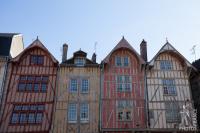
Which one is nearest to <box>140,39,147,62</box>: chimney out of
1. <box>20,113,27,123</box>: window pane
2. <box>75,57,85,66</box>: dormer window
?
<box>75,57,85,66</box>: dormer window

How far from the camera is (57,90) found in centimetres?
1844

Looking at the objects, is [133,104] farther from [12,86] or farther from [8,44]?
[8,44]

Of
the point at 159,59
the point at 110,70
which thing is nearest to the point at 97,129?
the point at 110,70

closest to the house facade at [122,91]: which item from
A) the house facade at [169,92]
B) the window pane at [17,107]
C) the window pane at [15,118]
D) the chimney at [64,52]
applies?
the house facade at [169,92]

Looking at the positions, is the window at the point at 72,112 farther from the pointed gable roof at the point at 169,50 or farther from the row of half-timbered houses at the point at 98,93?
the pointed gable roof at the point at 169,50

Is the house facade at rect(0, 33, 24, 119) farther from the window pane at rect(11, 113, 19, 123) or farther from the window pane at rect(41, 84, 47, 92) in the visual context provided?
the window pane at rect(41, 84, 47, 92)

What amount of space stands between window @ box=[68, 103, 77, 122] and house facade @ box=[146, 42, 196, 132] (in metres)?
6.18

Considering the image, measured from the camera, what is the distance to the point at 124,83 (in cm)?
1928

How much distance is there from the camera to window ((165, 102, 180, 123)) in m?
18.1

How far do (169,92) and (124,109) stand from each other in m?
4.37

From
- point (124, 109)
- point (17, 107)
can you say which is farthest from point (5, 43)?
point (124, 109)

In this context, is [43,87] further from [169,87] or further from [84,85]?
[169,87]

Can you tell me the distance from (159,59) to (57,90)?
9.80 metres

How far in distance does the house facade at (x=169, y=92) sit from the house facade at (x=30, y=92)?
28.0 feet
